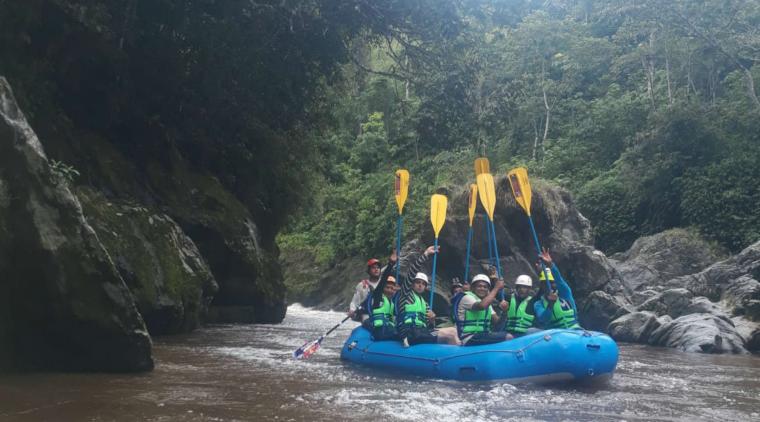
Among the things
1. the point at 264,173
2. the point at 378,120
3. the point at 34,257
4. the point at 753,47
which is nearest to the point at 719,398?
the point at 34,257

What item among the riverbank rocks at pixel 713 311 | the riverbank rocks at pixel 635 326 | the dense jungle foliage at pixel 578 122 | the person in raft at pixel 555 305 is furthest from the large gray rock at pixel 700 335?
the dense jungle foliage at pixel 578 122

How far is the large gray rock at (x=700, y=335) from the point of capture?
10234 millimetres

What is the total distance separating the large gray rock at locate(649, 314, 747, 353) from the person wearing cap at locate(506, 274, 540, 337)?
413 centimetres

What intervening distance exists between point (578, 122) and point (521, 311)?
2252cm

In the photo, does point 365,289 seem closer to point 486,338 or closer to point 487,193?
point 486,338

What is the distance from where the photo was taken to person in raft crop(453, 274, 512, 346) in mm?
6980

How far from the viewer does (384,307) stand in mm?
8047

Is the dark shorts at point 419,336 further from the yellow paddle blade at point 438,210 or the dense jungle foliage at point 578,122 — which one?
the dense jungle foliage at point 578,122

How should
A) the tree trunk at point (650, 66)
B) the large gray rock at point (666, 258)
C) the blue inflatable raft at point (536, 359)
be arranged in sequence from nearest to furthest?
1. the blue inflatable raft at point (536, 359)
2. the large gray rock at point (666, 258)
3. the tree trunk at point (650, 66)

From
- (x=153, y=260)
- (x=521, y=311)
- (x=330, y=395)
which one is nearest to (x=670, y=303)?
(x=521, y=311)

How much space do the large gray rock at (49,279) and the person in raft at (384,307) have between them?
280cm

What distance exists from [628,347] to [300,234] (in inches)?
760

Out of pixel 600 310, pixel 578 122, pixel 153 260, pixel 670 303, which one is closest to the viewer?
pixel 153 260

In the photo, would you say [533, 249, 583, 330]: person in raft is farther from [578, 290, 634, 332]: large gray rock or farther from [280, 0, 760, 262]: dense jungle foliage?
[578, 290, 634, 332]: large gray rock
